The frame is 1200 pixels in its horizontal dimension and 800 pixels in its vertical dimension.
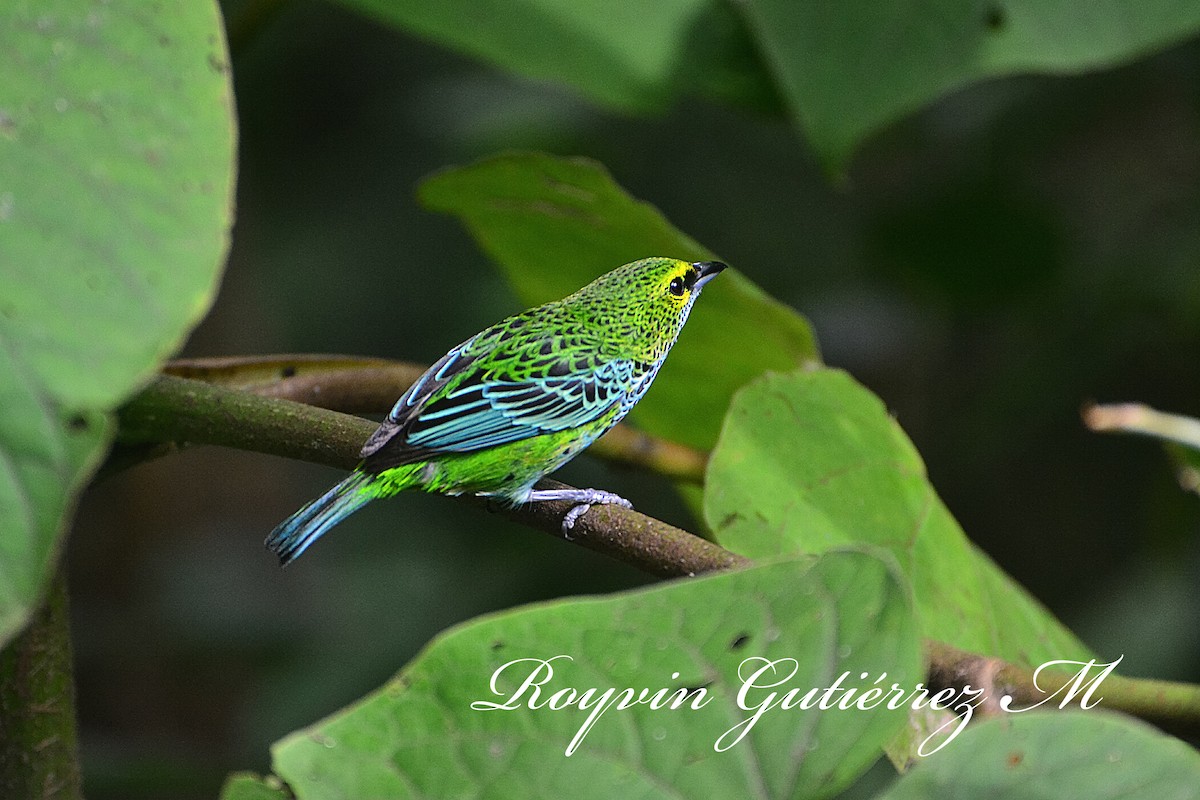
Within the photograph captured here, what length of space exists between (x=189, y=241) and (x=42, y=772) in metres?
0.93

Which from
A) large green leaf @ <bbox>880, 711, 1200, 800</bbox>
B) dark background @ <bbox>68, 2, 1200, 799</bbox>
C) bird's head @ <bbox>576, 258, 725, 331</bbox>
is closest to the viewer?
large green leaf @ <bbox>880, 711, 1200, 800</bbox>

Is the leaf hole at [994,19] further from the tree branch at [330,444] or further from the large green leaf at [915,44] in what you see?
the tree branch at [330,444]

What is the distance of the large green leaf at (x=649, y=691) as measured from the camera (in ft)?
4.02

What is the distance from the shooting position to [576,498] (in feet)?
5.46

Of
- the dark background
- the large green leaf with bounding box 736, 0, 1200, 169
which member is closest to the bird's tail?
the large green leaf with bounding box 736, 0, 1200, 169

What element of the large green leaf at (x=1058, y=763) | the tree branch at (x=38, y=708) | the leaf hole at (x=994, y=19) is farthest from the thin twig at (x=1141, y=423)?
the tree branch at (x=38, y=708)

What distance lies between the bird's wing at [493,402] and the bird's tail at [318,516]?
0.26 feet

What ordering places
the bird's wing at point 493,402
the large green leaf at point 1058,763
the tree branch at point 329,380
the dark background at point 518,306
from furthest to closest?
the dark background at point 518,306, the tree branch at point 329,380, the bird's wing at point 493,402, the large green leaf at point 1058,763

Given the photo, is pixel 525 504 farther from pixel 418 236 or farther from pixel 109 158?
pixel 418 236

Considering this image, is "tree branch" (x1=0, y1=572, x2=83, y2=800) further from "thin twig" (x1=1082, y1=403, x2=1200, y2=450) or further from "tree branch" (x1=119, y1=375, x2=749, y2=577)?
"thin twig" (x1=1082, y1=403, x2=1200, y2=450)

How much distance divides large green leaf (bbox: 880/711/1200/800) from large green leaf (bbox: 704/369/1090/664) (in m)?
0.67

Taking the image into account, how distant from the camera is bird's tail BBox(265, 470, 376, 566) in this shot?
1527 millimetres

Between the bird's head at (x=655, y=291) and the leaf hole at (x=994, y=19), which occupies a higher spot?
the leaf hole at (x=994, y=19)

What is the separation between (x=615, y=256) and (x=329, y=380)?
70 centimetres
